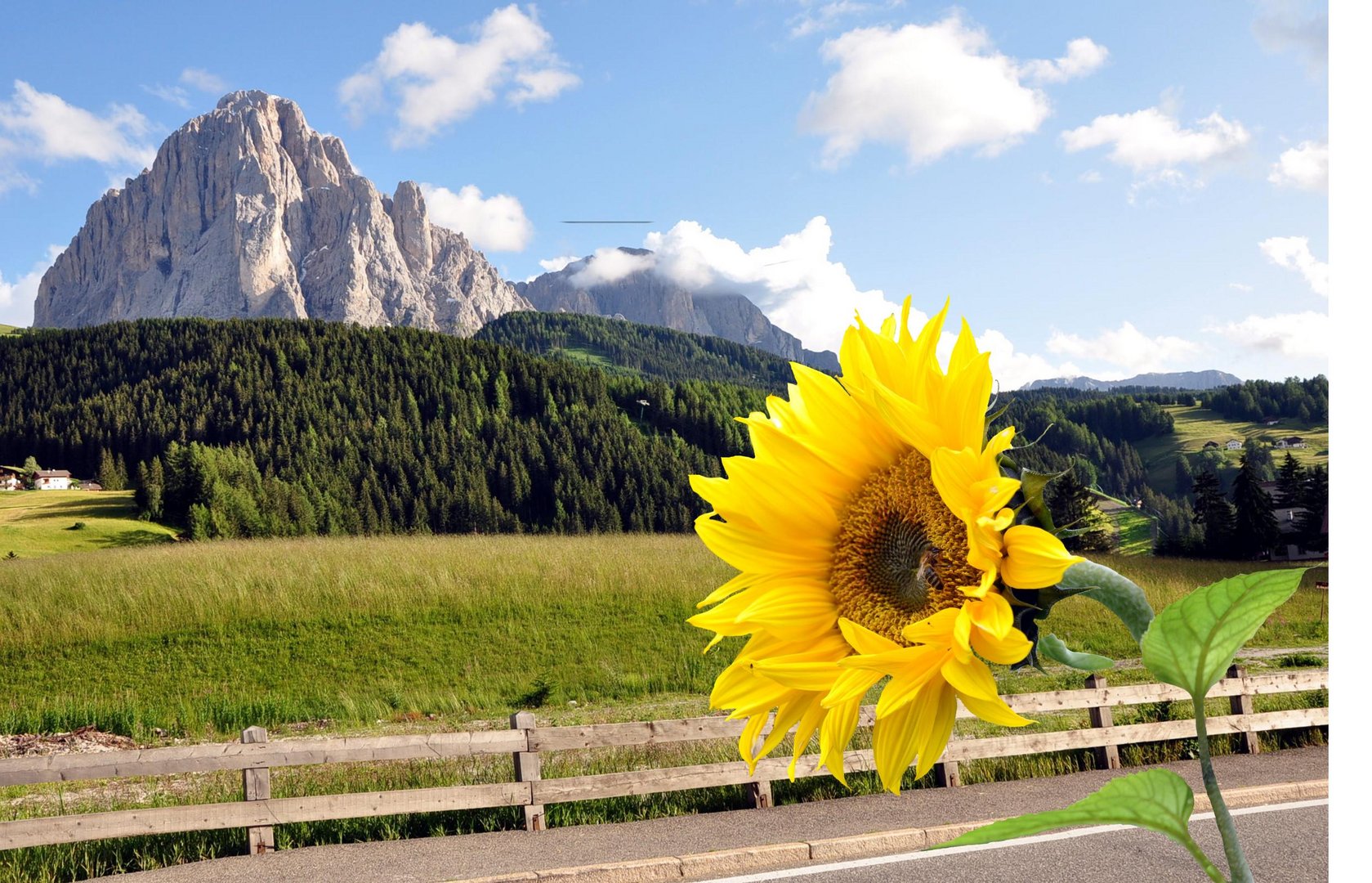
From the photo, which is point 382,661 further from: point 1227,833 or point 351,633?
point 1227,833

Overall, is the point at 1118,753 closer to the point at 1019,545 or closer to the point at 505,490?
the point at 1019,545

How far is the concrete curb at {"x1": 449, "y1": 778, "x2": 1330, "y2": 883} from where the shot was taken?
6816 millimetres

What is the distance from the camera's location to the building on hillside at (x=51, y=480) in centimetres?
7131

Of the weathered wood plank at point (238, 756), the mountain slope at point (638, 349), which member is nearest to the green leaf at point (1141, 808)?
the weathered wood plank at point (238, 756)

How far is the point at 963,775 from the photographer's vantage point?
9.84 meters

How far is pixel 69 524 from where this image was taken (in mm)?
50406

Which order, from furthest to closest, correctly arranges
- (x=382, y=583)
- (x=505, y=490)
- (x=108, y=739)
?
(x=505, y=490)
(x=382, y=583)
(x=108, y=739)

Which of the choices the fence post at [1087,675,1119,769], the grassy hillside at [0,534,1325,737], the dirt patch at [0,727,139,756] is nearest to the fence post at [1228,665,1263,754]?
the fence post at [1087,675,1119,769]

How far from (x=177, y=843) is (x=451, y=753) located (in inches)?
96.9

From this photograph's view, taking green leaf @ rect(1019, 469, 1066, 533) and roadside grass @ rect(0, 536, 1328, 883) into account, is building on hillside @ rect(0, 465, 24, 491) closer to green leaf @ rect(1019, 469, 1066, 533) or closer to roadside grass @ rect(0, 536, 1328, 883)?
roadside grass @ rect(0, 536, 1328, 883)

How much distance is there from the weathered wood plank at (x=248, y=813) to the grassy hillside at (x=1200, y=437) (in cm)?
10903

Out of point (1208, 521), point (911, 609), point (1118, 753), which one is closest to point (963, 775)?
point (1118, 753)

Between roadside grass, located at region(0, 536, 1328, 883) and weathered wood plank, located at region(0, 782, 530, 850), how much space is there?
1.40 ft

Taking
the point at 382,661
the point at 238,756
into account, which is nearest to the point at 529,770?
the point at 238,756
